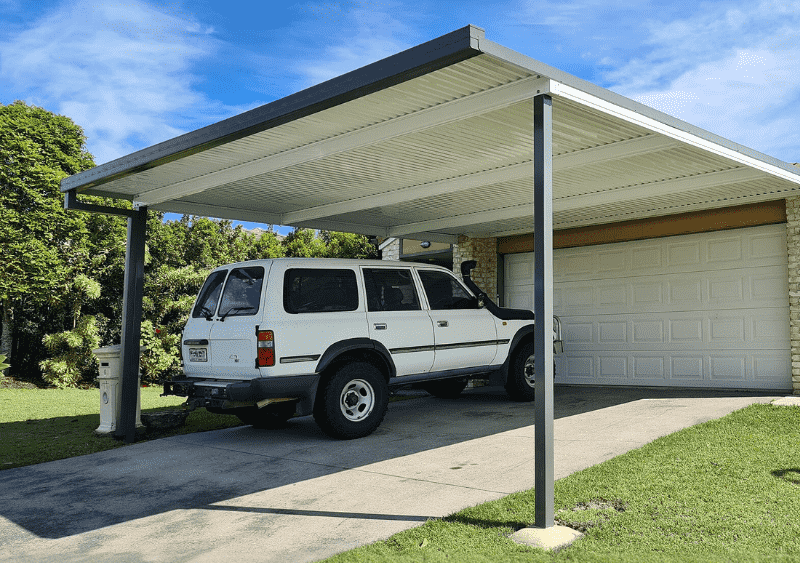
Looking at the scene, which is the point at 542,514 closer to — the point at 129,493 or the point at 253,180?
the point at 129,493

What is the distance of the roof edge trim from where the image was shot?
4.47 meters

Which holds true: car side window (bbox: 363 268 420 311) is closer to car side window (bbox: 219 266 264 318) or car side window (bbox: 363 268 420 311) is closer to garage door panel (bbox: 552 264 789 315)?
car side window (bbox: 219 266 264 318)

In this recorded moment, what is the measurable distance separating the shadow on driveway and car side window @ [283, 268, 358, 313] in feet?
4.94

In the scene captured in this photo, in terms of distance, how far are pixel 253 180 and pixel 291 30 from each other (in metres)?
3.54

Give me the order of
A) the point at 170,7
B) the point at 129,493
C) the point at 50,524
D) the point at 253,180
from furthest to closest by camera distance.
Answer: the point at 170,7 < the point at 253,180 < the point at 129,493 < the point at 50,524

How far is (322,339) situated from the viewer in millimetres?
7352

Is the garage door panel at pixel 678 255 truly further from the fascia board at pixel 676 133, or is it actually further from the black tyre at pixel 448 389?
the black tyre at pixel 448 389

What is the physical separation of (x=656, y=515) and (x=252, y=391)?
3929 millimetres

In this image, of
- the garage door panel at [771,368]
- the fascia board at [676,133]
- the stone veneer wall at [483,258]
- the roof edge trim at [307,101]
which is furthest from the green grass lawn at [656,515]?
the stone veneer wall at [483,258]

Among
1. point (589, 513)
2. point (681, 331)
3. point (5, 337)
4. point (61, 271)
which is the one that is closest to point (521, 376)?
point (681, 331)

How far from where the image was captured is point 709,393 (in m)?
10.3

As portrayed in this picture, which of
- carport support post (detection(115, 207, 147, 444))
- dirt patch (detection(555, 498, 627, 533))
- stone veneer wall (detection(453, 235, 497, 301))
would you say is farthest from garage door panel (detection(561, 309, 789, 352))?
carport support post (detection(115, 207, 147, 444))

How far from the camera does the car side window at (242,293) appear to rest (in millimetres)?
7316

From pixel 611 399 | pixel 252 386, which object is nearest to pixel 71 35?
pixel 252 386
